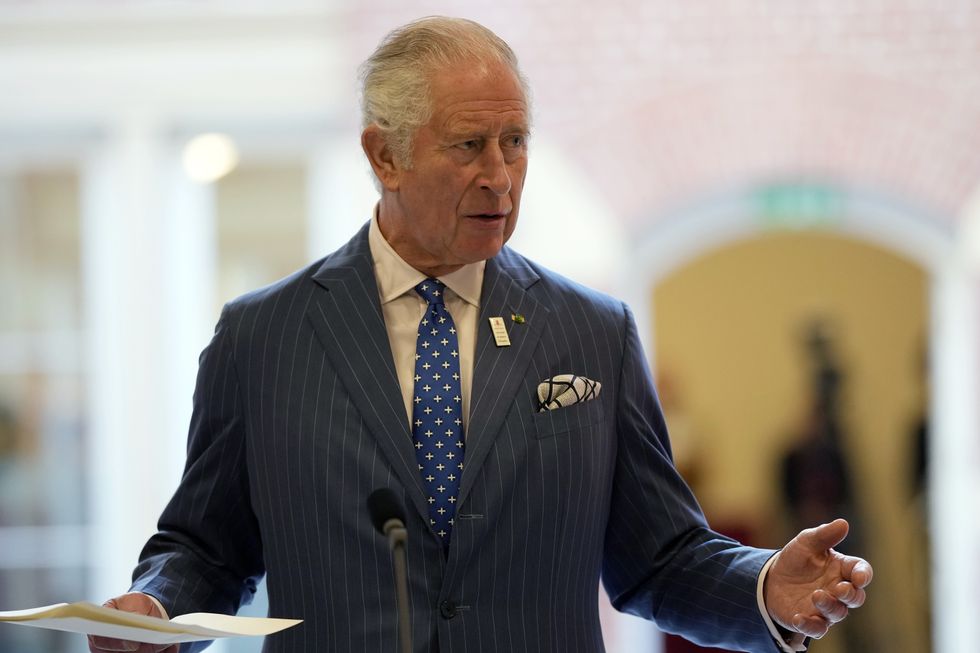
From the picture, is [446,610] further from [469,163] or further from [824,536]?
→ [469,163]

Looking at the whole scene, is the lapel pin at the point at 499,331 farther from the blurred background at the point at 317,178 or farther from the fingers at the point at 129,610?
the blurred background at the point at 317,178

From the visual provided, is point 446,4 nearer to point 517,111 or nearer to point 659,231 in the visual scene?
point 659,231

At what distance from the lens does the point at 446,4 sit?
528 centimetres

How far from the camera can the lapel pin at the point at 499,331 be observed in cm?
209

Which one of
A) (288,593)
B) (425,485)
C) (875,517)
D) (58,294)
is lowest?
(875,517)

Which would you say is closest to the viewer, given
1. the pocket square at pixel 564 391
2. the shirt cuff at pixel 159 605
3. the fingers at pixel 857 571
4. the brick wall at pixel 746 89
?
the fingers at pixel 857 571

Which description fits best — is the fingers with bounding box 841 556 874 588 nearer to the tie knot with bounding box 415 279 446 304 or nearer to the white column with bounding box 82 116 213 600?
the tie knot with bounding box 415 279 446 304

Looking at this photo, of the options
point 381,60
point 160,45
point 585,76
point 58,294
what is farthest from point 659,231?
point 381,60

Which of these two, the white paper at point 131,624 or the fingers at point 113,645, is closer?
the white paper at point 131,624

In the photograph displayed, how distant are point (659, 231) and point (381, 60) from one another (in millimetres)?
3409

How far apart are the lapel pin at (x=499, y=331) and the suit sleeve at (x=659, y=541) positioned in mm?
204

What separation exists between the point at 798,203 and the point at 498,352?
11.3ft

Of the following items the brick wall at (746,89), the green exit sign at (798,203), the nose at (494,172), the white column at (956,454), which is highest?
the brick wall at (746,89)

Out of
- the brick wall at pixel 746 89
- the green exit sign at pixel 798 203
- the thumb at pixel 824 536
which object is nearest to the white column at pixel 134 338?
the brick wall at pixel 746 89
